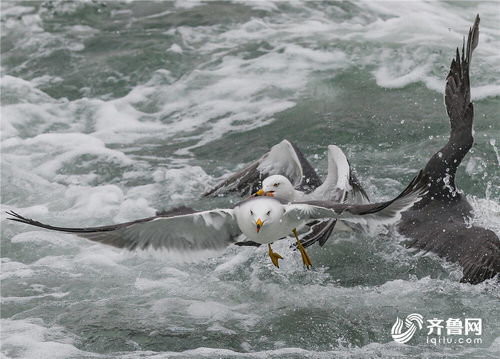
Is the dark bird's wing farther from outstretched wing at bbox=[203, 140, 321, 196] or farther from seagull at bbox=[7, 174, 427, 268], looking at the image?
outstretched wing at bbox=[203, 140, 321, 196]

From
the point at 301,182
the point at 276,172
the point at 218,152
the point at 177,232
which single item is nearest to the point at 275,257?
the point at 177,232

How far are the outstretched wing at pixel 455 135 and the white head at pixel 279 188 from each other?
1.18 m

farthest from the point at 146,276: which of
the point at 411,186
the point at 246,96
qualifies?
the point at 246,96

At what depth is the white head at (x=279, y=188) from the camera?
765cm

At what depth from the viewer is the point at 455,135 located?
Result: 320 inches

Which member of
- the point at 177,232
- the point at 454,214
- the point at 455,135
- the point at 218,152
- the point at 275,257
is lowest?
the point at 218,152

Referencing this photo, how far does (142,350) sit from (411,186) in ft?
7.88

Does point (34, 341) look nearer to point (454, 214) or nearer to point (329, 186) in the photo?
point (329, 186)

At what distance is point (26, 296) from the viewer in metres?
7.64

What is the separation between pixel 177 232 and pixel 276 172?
2.29 m

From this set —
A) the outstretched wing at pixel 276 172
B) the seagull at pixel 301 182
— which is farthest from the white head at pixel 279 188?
the outstretched wing at pixel 276 172

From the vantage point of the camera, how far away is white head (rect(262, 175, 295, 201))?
765 centimetres

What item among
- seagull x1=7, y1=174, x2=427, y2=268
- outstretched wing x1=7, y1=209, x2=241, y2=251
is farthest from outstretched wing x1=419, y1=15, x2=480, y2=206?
outstretched wing x1=7, y1=209, x2=241, y2=251

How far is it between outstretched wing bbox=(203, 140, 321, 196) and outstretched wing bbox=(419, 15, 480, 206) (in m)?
1.31
